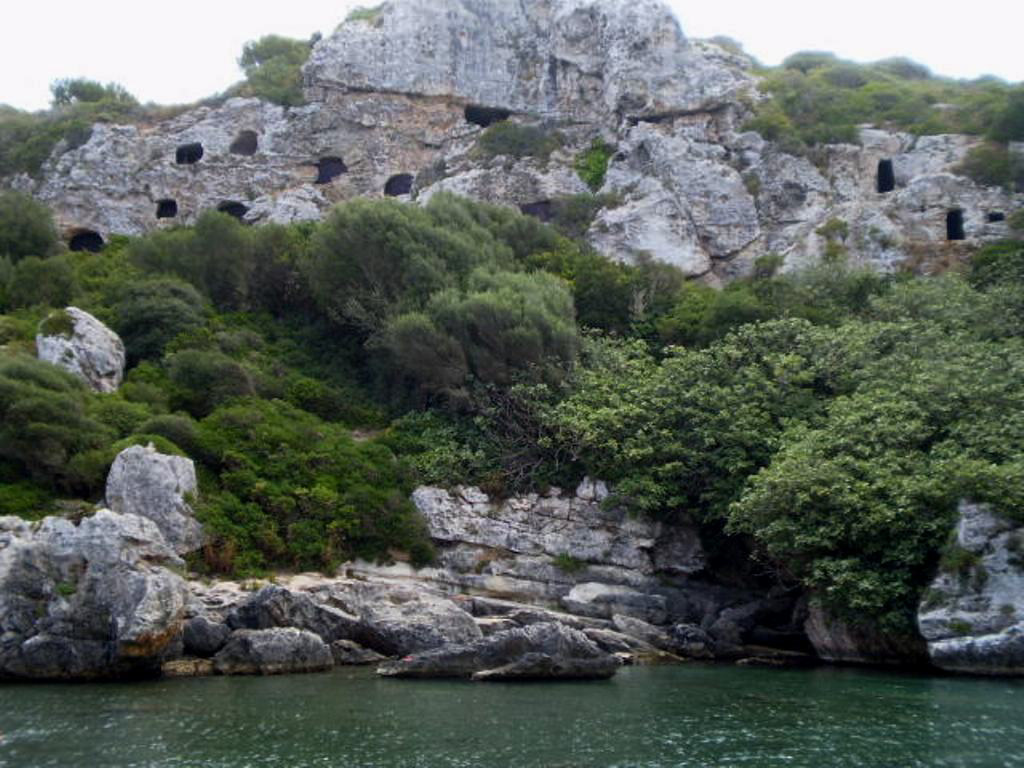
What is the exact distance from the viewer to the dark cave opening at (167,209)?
2031 inches

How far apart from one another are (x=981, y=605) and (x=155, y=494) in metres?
20.1

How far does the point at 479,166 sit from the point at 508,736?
39.7m

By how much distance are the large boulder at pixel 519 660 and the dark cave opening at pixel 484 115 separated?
38824 mm

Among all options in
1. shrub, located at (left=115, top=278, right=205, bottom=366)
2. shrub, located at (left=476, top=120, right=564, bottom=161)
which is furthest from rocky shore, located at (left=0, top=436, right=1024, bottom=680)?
shrub, located at (left=476, top=120, right=564, bottom=161)

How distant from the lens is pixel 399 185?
54.5 meters

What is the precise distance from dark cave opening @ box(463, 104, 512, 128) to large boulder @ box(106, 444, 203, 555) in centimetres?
3372

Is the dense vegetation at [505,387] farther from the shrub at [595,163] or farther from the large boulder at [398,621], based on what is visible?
the shrub at [595,163]

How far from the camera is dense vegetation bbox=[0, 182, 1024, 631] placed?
2470 centimetres

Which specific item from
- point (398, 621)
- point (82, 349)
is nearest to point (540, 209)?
point (82, 349)

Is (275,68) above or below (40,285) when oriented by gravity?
above

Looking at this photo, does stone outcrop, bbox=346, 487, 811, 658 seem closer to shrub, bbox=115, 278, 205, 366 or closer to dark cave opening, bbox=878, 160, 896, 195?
shrub, bbox=115, 278, 205, 366

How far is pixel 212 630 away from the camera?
23.4m

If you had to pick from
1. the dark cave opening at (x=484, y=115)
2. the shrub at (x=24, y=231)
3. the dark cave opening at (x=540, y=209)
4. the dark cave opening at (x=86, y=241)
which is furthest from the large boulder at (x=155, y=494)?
the dark cave opening at (x=484, y=115)

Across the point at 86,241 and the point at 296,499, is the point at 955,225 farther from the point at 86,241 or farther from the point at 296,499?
the point at 86,241
